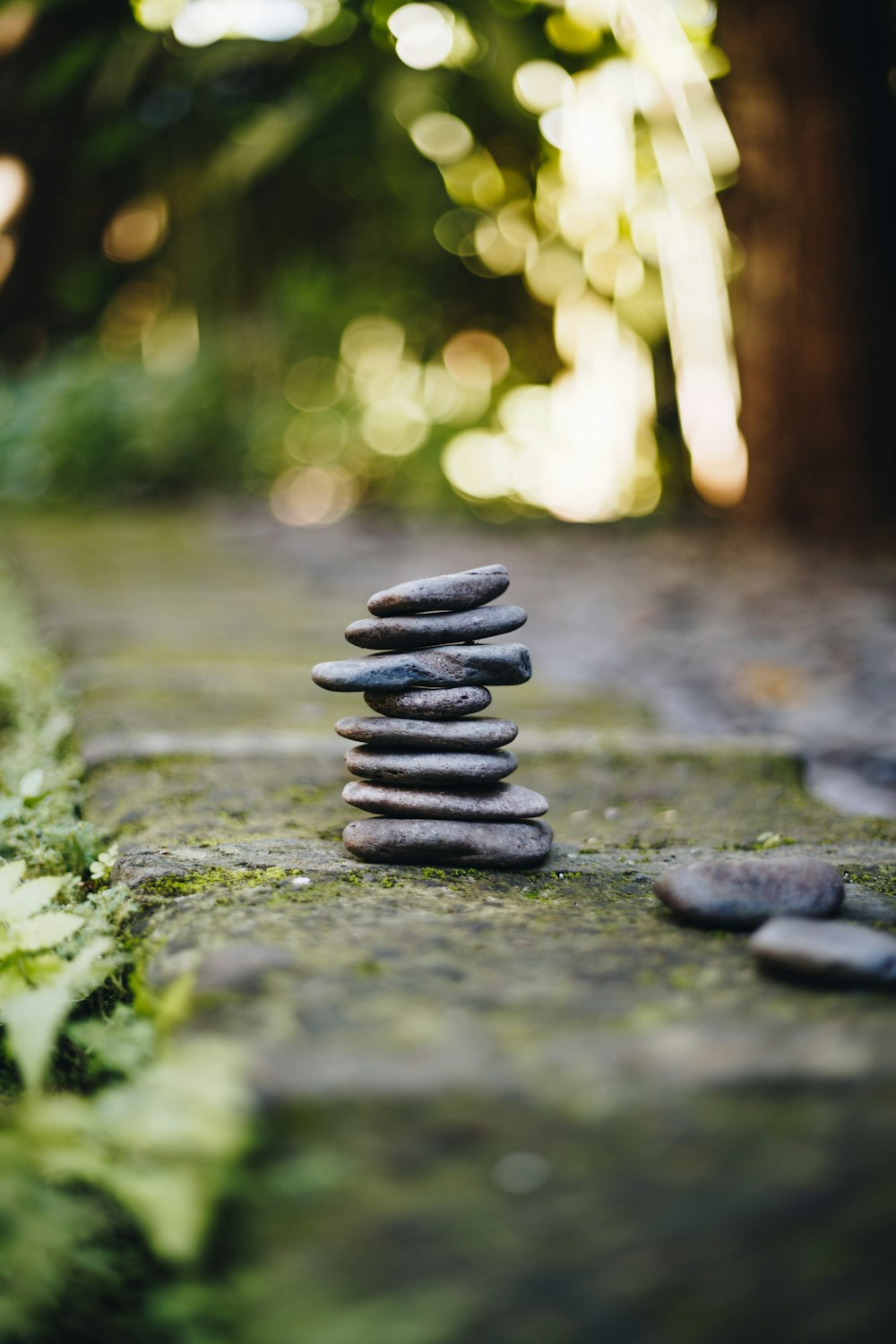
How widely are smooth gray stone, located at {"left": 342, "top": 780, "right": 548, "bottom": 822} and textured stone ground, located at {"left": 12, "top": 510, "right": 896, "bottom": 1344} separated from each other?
8 cm

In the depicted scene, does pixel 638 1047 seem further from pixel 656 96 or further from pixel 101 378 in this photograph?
pixel 101 378

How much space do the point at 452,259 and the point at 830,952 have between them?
22.2 feet

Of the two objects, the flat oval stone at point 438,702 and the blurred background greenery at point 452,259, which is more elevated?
the blurred background greenery at point 452,259

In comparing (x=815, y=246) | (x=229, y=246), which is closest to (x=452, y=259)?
(x=229, y=246)

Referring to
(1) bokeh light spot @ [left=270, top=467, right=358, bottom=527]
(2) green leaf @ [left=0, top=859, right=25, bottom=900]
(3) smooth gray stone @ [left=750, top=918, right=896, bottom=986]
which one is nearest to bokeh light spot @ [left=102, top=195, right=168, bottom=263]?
(1) bokeh light spot @ [left=270, top=467, right=358, bottom=527]

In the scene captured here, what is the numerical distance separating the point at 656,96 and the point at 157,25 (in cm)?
235

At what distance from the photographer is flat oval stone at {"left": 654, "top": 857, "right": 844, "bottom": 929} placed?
42.4 inches

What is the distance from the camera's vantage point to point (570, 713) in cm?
230

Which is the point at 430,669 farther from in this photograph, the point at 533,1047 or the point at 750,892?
the point at 533,1047

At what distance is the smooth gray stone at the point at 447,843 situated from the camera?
51.2 inches

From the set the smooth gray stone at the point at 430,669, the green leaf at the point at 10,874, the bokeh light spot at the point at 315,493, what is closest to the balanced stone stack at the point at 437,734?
the smooth gray stone at the point at 430,669

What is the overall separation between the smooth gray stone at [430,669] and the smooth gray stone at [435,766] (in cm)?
9

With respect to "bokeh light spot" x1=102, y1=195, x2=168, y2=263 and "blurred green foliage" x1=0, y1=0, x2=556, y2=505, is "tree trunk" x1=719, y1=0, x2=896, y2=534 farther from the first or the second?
"bokeh light spot" x1=102, y1=195, x2=168, y2=263

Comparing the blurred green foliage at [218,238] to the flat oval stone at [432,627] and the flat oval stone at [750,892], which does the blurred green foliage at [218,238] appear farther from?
the flat oval stone at [750,892]
